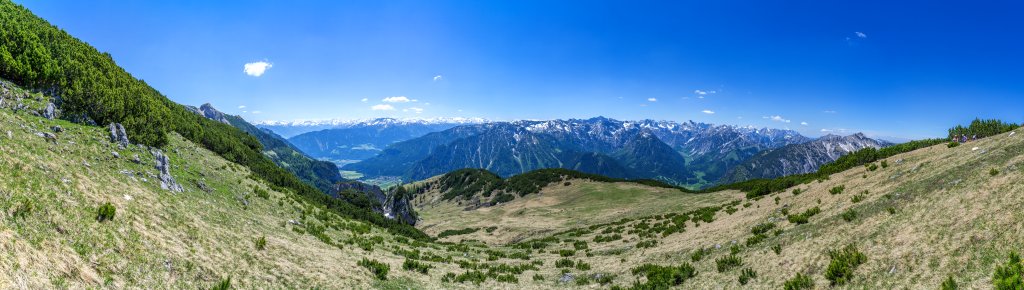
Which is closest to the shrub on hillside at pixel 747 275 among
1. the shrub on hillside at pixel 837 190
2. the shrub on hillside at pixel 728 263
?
the shrub on hillside at pixel 728 263

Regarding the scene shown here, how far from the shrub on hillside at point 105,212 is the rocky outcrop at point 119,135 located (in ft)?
59.4

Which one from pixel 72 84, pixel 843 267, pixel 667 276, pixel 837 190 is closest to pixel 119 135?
pixel 72 84

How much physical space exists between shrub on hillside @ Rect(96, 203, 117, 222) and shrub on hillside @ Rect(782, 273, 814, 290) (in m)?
27.7

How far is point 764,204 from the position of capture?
1471 inches

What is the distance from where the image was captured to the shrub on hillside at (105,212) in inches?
591

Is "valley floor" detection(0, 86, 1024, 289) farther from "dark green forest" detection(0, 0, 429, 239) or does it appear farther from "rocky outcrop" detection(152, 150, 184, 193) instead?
"dark green forest" detection(0, 0, 429, 239)

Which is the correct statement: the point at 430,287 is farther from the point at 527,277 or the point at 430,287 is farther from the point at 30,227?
the point at 30,227

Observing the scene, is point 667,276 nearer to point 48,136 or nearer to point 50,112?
point 48,136

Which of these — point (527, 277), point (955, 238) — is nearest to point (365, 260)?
point (527, 277)

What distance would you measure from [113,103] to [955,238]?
55748 mm

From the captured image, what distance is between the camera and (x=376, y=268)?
77.2 ft

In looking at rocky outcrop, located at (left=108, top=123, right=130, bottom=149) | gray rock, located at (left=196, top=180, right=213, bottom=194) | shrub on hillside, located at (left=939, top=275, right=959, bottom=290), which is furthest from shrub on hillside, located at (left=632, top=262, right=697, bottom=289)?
rocky outcrop, located at (left=108, top=123, right=130, bottom=149)

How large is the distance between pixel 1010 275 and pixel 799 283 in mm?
5929

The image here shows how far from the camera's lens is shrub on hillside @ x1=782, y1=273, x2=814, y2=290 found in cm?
1598
